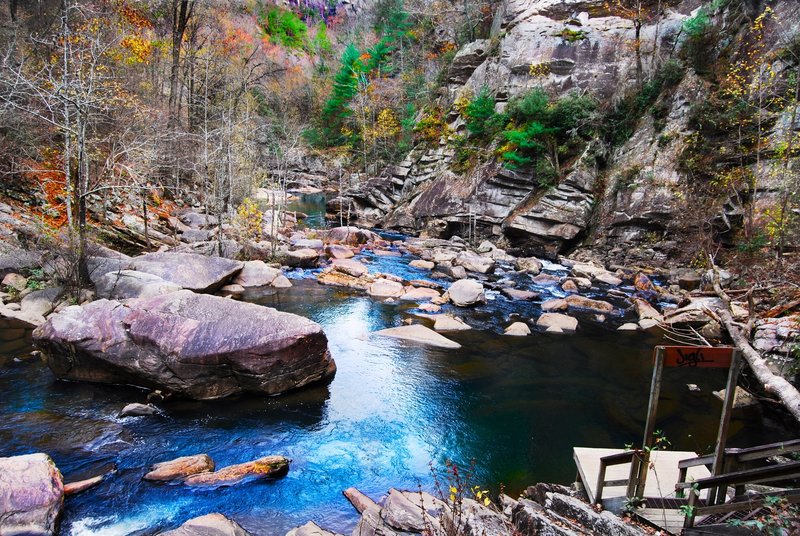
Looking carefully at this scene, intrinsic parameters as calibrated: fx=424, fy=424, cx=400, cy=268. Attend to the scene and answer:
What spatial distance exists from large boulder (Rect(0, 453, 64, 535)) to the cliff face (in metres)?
21.0

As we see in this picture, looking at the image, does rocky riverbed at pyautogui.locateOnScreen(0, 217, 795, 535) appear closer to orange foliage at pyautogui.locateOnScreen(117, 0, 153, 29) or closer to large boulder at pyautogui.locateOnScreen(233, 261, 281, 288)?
large boulder at pyautogui.locateOnScreen(233, 261, 281, 288)

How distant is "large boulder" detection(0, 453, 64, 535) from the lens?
186 inches

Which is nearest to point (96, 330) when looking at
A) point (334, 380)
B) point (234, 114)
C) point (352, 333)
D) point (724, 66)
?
point (334, 380)

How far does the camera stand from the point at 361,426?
8.07m

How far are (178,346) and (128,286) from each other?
4.48 meters

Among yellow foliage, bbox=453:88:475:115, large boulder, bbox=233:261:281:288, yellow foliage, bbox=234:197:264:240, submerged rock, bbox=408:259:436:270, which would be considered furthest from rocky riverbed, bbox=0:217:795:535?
yellow foliage, bbox=453:88:475:115

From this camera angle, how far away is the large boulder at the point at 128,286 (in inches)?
433

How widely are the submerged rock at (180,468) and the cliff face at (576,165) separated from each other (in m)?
19.3

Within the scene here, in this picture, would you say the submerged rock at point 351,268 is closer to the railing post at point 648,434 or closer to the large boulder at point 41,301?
the large boulder at point 41,301

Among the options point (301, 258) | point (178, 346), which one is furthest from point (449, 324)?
point (301, 258)

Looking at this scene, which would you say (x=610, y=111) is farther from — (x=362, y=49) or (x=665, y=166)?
(x=362, y=49)

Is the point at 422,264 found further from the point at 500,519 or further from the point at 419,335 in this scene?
the point at 500,519

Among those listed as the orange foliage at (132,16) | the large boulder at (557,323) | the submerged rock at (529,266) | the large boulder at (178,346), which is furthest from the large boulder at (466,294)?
the orange foliage at (132,16)

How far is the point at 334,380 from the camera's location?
962 centimetres
